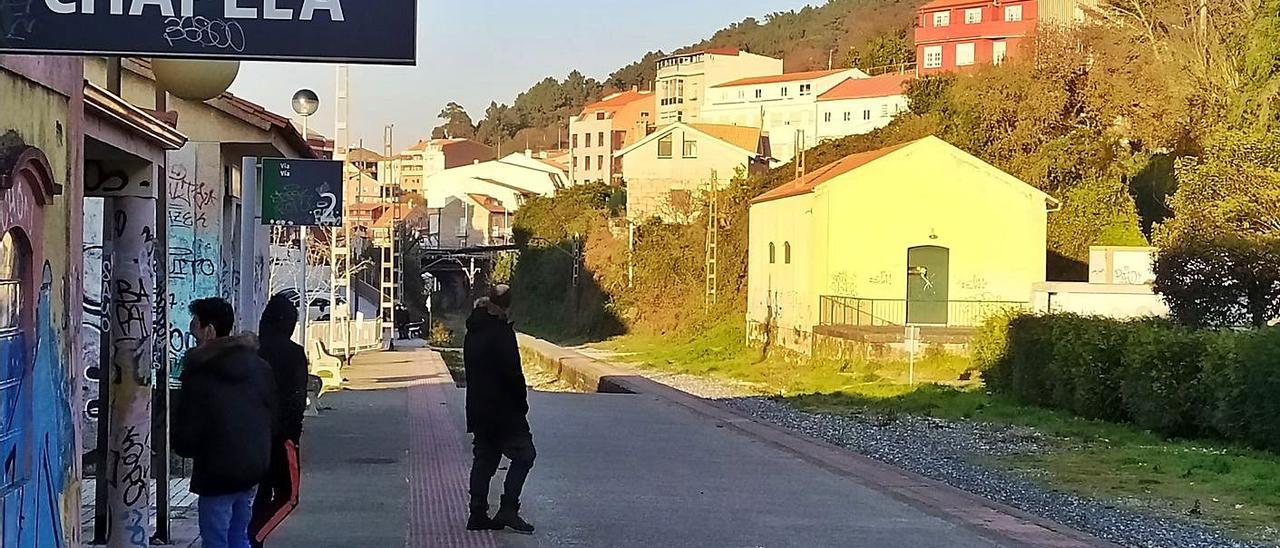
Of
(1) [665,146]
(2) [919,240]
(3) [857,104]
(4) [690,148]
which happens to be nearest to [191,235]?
(2) [919,240]

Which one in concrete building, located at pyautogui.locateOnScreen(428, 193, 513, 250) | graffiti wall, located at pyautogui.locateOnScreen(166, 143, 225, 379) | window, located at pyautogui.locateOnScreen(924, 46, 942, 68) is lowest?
graffiti wall, located at pyautogui.locateOnScreen(166, 143, 225, 379)

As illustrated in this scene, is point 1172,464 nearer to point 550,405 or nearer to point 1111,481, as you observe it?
point 1111,481

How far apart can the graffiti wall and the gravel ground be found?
24.1ft

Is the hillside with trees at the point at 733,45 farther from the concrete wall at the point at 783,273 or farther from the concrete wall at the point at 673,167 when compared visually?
the concrete wall at the point at 783,273

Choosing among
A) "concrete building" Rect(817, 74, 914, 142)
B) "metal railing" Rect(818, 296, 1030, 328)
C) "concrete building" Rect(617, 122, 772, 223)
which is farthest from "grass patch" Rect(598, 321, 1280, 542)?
"concrete building" Rect(817, 74, 914, 142)

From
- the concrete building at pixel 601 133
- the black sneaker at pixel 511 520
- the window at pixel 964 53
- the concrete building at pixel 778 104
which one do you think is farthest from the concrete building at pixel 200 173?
the concrete building at pixel 601 133

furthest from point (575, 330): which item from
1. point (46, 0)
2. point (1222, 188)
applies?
point (46, 0)

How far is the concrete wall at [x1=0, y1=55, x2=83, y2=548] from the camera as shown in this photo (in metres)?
5.64

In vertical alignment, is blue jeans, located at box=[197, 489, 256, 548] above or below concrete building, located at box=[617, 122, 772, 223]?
below

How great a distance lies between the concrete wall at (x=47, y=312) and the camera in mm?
5637

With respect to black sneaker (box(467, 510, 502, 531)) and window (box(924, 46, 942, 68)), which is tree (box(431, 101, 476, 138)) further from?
black sneaker (box(467, 510, 502, 531))

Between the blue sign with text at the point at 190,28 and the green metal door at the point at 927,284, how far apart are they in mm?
32541

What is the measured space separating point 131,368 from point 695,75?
10587 cm

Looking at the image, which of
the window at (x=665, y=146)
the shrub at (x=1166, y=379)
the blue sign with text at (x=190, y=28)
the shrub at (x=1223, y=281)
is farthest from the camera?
the window at (x=665, y=146)
